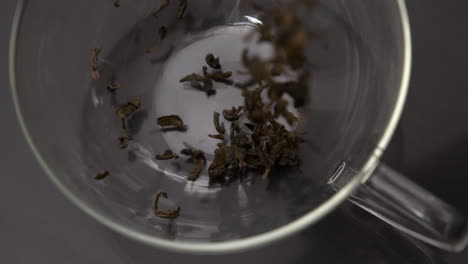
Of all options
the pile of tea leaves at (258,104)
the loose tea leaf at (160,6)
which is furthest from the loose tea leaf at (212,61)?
the loose tea leaf at (160,6)

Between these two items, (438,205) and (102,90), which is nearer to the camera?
(438,205)

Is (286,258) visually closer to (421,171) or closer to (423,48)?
(421,171)

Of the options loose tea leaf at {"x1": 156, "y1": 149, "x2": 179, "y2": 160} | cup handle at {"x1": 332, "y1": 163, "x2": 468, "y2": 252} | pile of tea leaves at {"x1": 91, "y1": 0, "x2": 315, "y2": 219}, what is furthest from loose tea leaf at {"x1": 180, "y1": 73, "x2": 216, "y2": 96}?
cup handle at {"x1": 332, "y1": 163, "x2": 468, "y2": 252}

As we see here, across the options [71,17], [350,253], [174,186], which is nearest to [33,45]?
[71,17]

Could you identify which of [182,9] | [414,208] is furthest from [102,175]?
[414,208]

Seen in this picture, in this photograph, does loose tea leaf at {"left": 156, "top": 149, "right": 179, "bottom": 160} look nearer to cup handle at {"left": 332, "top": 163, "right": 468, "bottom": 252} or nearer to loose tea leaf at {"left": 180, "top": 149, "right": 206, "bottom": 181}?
loose tea leaf at {"left": 180, "top": 149, "right": 206, "bottom": 181}

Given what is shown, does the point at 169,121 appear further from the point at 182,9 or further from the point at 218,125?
the point at 182,9
